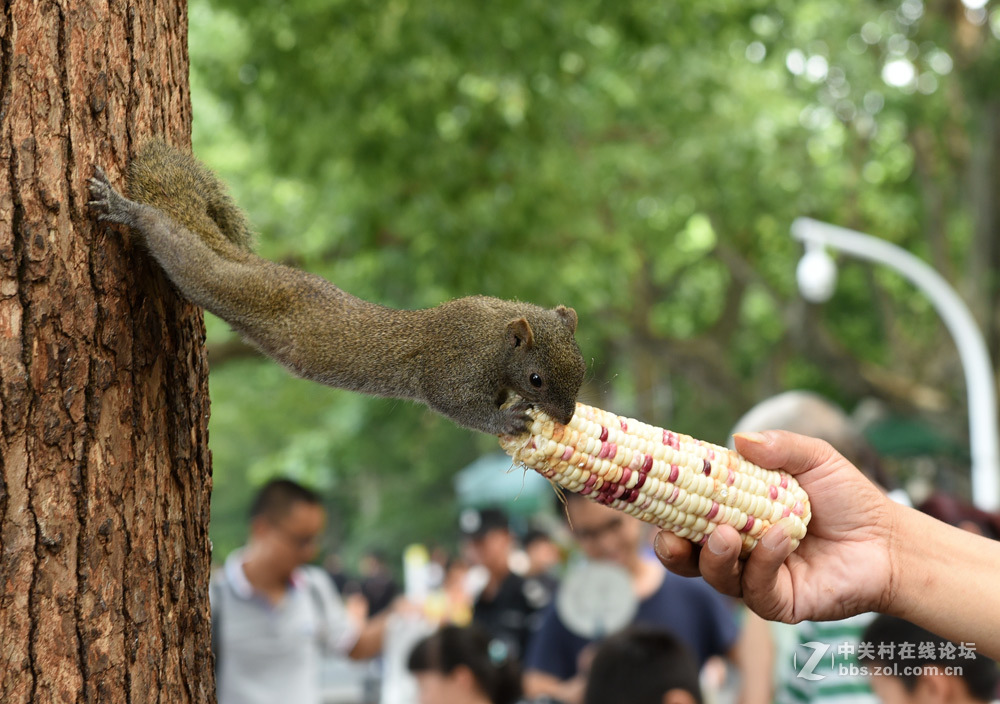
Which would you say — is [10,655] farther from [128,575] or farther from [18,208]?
[18,208]

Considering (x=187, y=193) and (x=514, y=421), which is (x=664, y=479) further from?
(x=187, y=193)

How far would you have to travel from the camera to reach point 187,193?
1979 millimetres

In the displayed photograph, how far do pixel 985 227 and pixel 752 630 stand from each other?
30.7 feet

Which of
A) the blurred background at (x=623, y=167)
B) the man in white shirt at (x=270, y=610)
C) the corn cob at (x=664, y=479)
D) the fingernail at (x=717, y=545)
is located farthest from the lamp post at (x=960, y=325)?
the fingernail at (x=717, y=545)

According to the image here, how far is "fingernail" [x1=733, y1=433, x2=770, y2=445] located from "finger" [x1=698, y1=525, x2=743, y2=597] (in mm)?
204

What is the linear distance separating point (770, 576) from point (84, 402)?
1381 millimetres

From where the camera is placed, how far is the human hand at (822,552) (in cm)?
218

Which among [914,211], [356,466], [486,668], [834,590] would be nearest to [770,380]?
[914,211]

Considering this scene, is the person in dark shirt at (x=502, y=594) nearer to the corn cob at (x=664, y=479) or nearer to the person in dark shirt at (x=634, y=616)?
the person in dark shirt at (x=634, y=616)

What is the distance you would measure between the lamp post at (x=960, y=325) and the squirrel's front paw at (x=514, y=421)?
298 inches

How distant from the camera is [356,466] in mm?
30016

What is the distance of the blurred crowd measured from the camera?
344 centimetres

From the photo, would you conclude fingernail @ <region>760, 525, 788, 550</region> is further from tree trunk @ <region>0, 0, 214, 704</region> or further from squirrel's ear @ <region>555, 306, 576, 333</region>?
tree trunk @ <region>0, 0, 214, 704</region>
